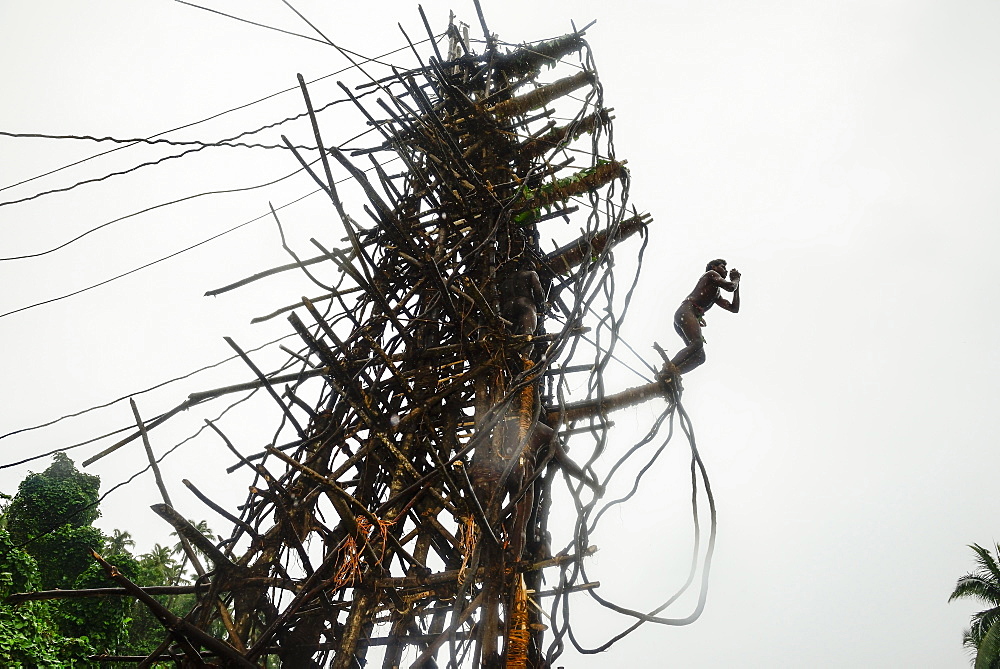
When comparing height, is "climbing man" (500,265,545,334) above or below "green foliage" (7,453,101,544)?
below

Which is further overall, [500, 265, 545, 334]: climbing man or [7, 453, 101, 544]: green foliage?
[7, 453, 101, 544]: green foliage

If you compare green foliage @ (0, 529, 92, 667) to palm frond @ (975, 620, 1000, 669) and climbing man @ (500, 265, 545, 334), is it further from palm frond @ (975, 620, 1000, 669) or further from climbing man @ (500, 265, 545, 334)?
palm frond @ (975, 620, 1000, 669)

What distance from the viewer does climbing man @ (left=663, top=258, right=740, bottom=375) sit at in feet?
13.1

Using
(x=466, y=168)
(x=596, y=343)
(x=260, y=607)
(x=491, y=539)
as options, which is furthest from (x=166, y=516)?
(x=466, y=168)

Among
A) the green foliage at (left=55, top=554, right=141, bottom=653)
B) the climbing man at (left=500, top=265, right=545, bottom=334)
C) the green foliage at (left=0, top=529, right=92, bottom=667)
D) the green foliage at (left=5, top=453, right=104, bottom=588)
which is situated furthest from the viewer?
the green foliage at (left=5, top=453, right=104, bottom=588)

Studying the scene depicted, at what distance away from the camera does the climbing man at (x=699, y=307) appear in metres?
3.98

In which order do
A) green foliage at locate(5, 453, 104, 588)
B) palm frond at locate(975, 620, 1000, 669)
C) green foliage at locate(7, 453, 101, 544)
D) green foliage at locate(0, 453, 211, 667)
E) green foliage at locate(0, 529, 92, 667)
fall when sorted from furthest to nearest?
green foliage at locate(7, 453, 101, 544)
green foliage at locate(5, 453, 104, 588)
palm frond at locate(975, 620, 1000, 669)
green foliage at locate(0, 453, 211, 667)
green foliage at locate(0, 529, 92, 667)

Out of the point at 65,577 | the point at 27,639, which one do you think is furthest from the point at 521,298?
the point at 65,577

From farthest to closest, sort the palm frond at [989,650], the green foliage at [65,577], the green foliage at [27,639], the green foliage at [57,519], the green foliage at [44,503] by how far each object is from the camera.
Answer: the green foliage at [44,503] → the green foliage at [57,519] → the palm frond at [989,650] → the green foliage at [65,577] → the green foliage at [27,639]

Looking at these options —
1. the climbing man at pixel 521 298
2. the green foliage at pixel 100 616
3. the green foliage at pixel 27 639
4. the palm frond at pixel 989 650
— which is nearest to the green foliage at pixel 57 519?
the green foliage at pixel 100 616

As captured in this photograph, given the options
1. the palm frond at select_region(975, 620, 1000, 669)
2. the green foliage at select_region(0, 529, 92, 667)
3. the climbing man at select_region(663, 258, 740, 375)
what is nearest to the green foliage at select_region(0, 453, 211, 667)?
the green foliage at select_region(0, 529, 92, 667)

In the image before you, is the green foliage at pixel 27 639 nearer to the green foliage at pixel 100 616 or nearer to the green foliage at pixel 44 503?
the green foliage at pixel 100 616

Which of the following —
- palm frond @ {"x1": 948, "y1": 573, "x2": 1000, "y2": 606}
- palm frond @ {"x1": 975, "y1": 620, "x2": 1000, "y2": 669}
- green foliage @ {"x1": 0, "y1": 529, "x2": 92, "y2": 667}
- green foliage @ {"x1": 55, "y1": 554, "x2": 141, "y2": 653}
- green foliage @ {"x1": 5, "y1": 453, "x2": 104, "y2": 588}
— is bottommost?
green foliage @ {"x1": 0, "y1": 529, "x2": 92, "y2": 667}

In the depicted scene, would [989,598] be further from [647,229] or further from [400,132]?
[400,132]
